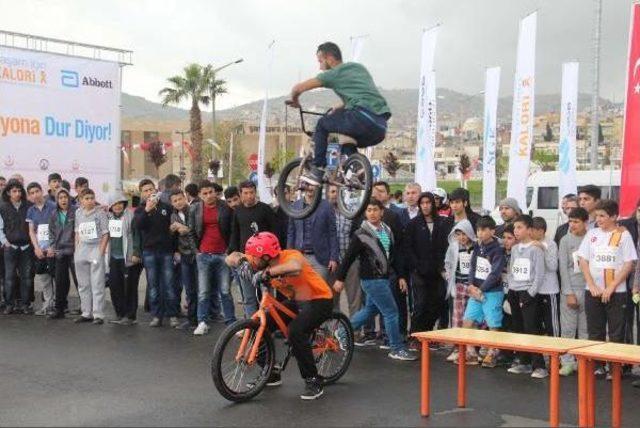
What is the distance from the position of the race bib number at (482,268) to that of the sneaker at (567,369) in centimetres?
134

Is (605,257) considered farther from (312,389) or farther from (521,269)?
(312,389)

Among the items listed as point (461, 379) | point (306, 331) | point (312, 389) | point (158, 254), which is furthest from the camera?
point (158, 254)

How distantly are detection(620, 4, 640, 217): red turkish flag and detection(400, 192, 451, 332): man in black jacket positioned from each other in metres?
2.23

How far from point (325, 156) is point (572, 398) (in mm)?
3510

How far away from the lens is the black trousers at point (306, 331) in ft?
25.5

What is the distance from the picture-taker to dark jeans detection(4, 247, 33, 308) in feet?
41.8

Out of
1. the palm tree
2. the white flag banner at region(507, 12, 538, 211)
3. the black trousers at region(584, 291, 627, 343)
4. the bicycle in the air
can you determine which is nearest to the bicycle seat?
the bicycle in the air

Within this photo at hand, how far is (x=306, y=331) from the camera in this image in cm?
784

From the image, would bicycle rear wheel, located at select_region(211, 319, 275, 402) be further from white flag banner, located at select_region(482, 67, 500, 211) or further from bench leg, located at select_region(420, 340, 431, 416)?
white flag banner, located at select_region(482, 67, 500, 211)

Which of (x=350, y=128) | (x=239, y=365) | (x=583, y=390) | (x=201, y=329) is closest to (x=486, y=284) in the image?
(x=583, y=390)

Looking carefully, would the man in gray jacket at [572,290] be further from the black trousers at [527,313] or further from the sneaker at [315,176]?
the sneaker at [315,176]

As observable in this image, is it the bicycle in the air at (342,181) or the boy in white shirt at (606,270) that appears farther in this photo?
the boy in white shirt at (606,270)

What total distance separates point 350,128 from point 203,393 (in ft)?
10.4

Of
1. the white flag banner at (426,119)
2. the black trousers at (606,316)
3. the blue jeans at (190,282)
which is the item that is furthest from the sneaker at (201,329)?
the white flag banner at (426,119)
